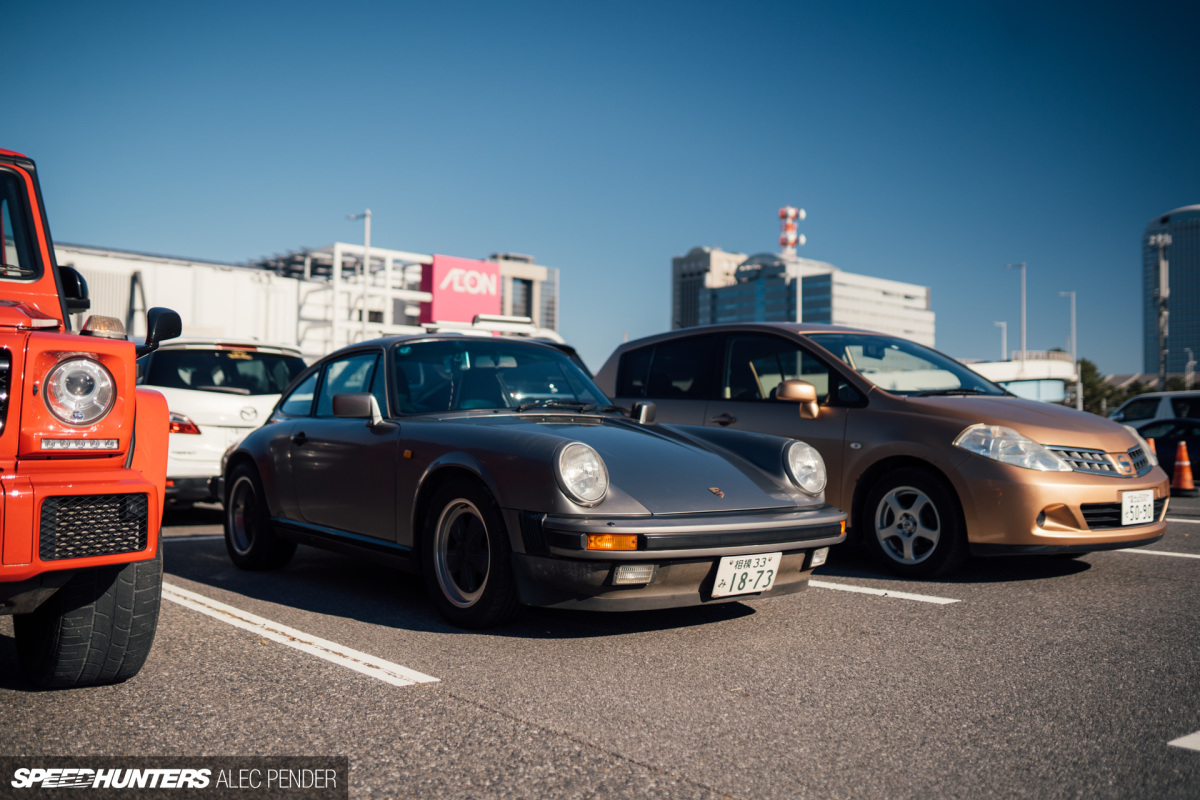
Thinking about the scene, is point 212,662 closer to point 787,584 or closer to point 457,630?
point 457,630

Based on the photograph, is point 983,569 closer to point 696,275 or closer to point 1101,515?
point 1101,515

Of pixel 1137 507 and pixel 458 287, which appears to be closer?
pixel 1137 507

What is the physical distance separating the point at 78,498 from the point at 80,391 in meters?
0.37

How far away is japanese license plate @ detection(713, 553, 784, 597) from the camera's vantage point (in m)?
4.00

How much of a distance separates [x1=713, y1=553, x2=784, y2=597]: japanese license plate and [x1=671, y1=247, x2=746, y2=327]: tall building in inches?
4740

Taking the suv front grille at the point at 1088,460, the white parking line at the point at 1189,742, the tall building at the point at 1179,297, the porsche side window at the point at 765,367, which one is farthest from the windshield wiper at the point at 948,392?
the tall building at the point at 1179,297

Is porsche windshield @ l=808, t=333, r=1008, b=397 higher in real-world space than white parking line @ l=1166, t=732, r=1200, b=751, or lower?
higher

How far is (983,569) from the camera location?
5930 mm

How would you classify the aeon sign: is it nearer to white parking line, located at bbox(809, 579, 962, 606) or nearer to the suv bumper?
white parking line, located at bbox(809, 579, 962, 606)

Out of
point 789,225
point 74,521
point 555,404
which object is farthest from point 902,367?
point 789,225

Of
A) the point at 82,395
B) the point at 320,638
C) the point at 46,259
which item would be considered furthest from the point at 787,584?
the point at 46,259

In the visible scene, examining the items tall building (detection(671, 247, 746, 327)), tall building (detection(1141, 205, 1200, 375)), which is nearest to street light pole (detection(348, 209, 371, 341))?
tall building (detection(1141, 205, 1200, 375))

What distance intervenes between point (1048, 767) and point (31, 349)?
10.5 ft

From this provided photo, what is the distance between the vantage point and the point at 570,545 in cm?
381
